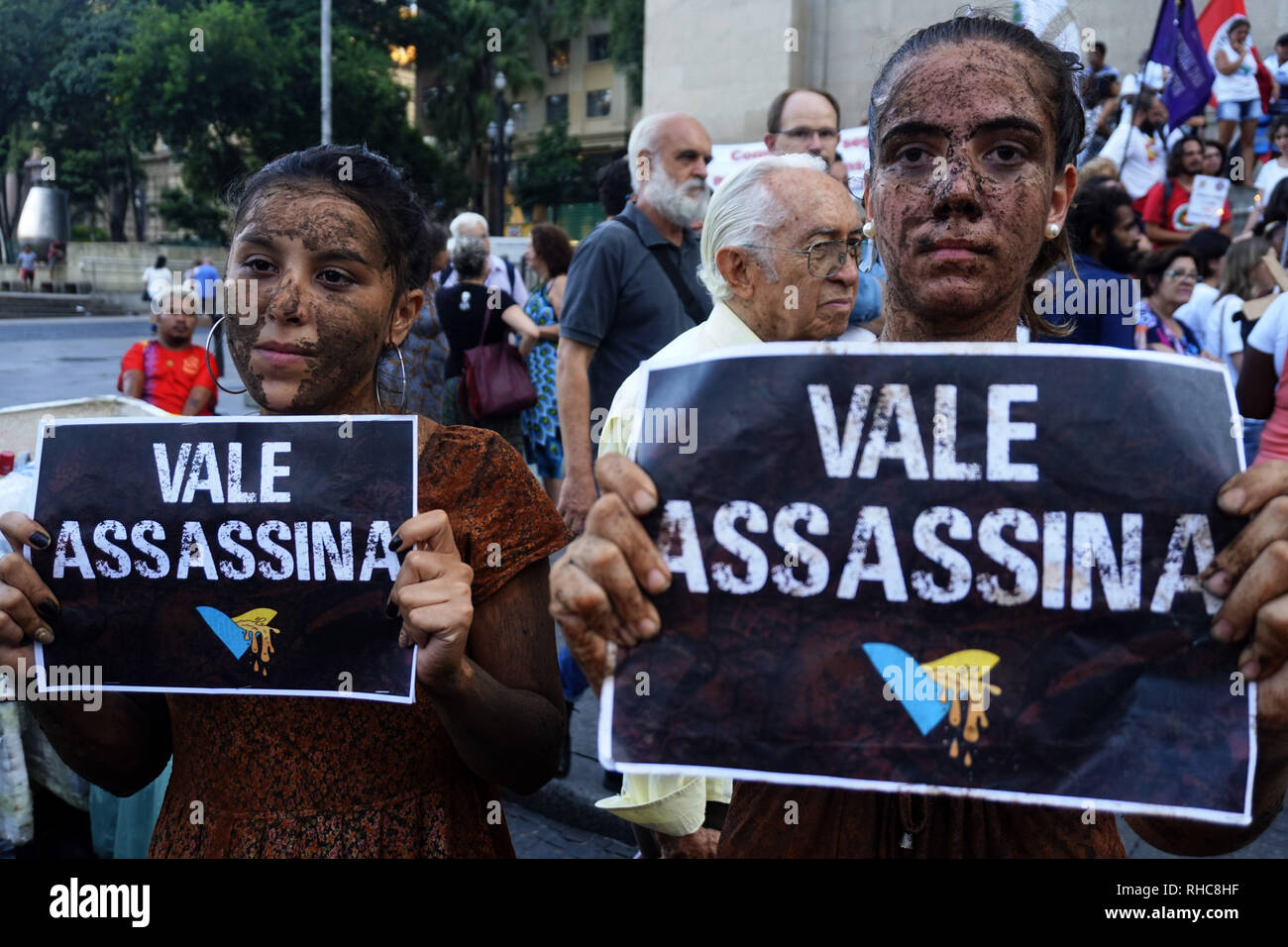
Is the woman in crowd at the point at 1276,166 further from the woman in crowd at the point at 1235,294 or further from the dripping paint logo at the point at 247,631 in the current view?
the dripping paint logo at the point at 247,631

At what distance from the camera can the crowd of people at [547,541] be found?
138 centimetres

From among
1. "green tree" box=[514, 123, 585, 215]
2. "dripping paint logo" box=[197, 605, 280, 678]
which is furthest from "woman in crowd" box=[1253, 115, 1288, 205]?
"green tree" box=[514, 123, 585, 215]

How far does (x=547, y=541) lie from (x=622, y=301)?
2.40 m

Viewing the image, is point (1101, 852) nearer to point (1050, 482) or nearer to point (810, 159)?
point (1050, 482)

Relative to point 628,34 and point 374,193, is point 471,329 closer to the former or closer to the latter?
point 374,193

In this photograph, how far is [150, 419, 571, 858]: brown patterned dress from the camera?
178 cm

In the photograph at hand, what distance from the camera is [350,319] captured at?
1.88m

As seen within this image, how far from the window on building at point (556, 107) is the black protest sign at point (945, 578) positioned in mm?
53555

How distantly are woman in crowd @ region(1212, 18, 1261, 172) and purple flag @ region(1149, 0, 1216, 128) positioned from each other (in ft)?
1.65

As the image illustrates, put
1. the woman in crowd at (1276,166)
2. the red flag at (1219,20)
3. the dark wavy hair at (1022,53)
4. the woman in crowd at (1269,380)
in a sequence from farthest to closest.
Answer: the red flag at (1219,20) → the woman in crowd at (1276,166) → the woman in crowd at (1269,380) → the dark wavy hair at (1022,53)

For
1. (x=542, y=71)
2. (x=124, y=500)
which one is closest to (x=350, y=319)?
(x=124, y=500)

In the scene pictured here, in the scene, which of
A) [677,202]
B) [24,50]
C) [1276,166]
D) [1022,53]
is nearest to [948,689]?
[1022,53]

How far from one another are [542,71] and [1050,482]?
5505 centimetres

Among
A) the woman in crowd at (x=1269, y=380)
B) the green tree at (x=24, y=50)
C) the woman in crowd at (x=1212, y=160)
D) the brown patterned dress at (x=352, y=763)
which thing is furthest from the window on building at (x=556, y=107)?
the brown patterned dress at (x=352, y=763)
